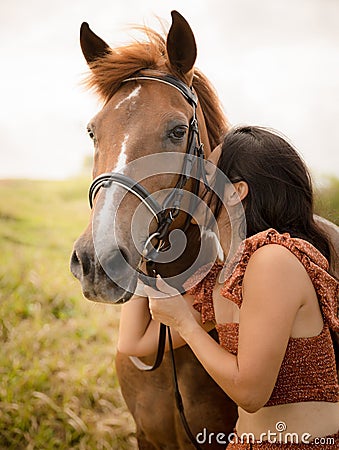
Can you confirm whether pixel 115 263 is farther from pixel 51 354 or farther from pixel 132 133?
pixel 51 354

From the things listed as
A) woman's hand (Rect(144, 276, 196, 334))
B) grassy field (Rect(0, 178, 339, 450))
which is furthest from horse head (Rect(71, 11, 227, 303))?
grassy field (Rect(0, 178, 339, 450))

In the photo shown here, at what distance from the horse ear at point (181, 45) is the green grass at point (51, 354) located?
239cm

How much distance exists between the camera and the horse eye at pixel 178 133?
2.00 m

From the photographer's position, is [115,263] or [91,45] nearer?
[115,263]

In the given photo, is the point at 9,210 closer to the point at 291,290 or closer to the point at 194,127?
the point at 194,127

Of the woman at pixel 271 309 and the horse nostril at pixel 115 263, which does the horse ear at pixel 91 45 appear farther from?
the horse nostril at pixel 115 263

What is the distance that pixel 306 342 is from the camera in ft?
5.65

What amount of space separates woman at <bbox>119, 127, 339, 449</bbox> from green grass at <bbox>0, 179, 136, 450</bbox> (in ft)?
6.25

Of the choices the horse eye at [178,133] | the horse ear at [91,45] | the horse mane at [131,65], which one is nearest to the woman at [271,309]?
the horse eye at [178,133]

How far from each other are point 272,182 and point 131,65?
71 cm

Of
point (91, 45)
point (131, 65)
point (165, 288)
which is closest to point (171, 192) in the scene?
point (165, 288)

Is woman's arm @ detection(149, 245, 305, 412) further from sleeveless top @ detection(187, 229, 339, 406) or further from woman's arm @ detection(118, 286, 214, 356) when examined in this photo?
woman's arm @ detection(118, 286, 214, 356)

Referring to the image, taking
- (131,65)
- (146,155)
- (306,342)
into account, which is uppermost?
(131,65)

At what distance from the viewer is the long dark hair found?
6.10ft
